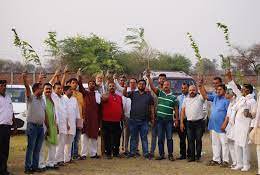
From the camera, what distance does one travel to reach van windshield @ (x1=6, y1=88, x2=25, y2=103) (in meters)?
17.2

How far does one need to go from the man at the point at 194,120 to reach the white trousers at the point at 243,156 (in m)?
1.24

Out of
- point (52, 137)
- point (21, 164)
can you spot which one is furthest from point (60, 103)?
point (21, 164)

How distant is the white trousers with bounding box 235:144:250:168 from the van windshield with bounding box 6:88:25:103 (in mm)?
9057

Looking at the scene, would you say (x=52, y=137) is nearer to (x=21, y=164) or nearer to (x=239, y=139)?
(x=21, y=164)

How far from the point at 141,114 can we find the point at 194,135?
4.61 feet

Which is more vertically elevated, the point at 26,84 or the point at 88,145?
the point at 26,84

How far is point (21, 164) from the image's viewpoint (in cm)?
1072

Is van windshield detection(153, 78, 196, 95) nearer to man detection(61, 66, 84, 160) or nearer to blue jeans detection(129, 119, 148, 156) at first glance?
blue jeans detection(129, 119, 148, 156)

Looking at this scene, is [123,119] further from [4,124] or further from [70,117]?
[4,124]

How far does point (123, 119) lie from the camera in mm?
12359

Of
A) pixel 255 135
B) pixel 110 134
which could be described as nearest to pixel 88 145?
pixel 110 134

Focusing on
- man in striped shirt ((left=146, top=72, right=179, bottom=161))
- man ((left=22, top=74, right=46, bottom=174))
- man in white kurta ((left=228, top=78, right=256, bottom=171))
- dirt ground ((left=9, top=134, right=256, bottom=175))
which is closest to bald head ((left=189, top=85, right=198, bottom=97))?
man in striped shirt ((left=146, top=72, right=179, bottom=161))

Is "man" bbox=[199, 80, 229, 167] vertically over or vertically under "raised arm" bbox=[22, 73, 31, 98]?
under

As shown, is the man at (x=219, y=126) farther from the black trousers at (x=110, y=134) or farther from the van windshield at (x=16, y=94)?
the van windshield at (x=16, y=94)
